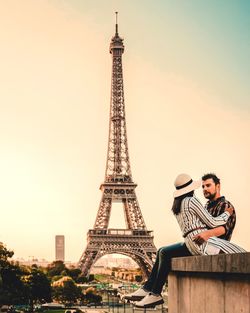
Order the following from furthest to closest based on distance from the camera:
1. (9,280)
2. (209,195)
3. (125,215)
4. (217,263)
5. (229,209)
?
(125,215) → (9,280) → (209,195) → (229,209) → (217,263)

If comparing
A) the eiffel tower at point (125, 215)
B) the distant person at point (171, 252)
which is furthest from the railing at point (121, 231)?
the distant person at point (171, 252)

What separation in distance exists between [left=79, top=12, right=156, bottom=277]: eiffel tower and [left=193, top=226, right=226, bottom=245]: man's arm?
80.9 metres

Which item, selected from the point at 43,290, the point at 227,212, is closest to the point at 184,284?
the point at 227,212

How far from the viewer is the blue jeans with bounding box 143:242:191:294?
246 inches

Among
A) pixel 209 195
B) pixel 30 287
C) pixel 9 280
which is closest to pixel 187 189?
pixel 209 195

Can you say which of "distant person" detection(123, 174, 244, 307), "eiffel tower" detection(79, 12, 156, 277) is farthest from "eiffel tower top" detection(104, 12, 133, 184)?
"distant person" detection(123, 174, 244, 307)

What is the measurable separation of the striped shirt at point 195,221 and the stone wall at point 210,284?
0.62 ft

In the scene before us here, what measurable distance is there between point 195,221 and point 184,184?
0.52 meters

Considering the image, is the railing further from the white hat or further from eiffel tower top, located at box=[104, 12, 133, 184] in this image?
the white hat

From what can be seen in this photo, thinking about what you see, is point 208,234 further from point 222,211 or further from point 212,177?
point 212,177

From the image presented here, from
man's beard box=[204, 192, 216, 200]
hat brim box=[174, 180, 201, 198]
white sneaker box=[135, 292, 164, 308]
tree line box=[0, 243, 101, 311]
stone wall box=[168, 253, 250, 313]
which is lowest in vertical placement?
tree line box=[0, 243, 101, 311]

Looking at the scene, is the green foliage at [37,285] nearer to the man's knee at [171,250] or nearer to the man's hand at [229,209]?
the man's knee at [171,250]

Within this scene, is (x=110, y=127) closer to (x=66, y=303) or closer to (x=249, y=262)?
(x=66, y=303)

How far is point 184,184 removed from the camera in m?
6.45
